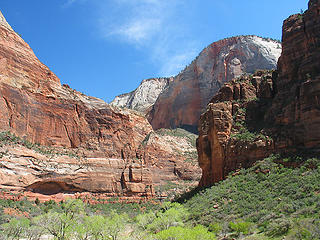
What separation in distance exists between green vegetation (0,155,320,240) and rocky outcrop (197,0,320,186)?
2.38 meters

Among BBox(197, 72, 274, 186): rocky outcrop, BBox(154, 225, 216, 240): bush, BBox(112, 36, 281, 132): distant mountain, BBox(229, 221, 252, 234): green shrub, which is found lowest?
BBox(154, 225, 216, 240): bush

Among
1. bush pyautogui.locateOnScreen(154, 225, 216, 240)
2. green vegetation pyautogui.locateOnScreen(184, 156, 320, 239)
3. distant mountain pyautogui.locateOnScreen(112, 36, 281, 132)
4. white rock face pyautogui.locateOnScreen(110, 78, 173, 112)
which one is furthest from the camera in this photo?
white rock face pyautogui.locateOnScreen(110, 78, 173, 112)

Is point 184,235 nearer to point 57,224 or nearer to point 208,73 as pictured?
point 57,224

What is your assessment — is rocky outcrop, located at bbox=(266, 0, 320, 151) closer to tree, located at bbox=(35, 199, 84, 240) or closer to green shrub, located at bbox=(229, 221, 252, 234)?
green shrub, located at bbox=(229, 221, 252, 234)

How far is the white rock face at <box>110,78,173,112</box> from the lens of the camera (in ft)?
519

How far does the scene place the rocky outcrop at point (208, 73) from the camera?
351 ft

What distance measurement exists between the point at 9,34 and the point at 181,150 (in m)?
52.5

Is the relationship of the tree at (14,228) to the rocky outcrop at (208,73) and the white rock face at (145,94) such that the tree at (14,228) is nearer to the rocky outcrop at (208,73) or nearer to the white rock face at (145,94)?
the rocky outcrop at (208,73)

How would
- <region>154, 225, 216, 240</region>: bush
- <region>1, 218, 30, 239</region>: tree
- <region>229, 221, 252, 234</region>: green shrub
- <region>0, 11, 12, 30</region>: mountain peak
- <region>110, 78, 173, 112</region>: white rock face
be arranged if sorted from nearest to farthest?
<region>154, 225, 216, 240</region>: bush
<region>229, 221, 252, 234</region>: green shrub
<region>1, 218, 30, 239</region>: tree
<region>0, 11, 12, 30</region>: mountain peak
<region>110, 78, 173, 112</region>: white rock face

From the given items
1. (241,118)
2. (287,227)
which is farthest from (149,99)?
(287,227)

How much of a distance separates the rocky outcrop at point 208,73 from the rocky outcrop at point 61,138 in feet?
147

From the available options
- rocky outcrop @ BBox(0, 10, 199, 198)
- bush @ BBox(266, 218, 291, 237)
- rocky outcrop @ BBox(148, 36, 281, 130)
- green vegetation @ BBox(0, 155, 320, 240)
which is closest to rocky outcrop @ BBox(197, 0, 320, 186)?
green vegetation @ BBox(0, 155, 320, 240)

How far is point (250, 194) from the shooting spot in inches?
1179

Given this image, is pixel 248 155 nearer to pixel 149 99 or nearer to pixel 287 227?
pixel 287 227
